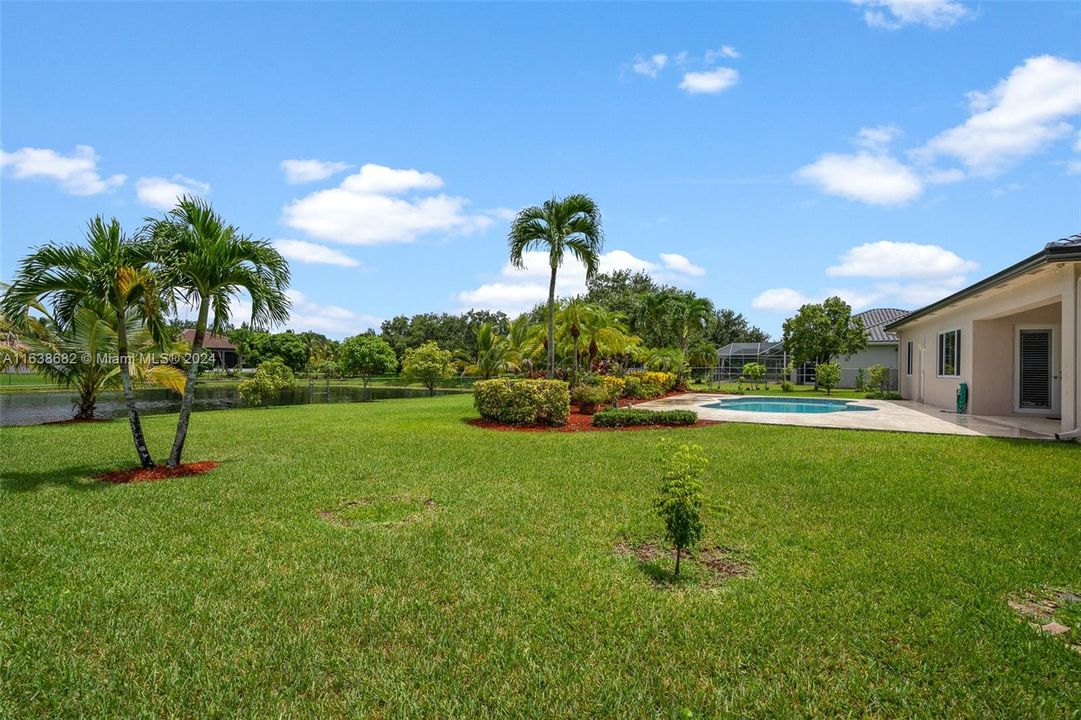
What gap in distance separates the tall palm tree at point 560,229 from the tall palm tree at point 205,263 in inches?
304

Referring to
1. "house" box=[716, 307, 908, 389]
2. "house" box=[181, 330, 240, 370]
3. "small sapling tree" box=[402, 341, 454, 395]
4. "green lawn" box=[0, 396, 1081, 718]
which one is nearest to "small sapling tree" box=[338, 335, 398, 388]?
"small sapling tree" box=[402, 341, 454, 395]

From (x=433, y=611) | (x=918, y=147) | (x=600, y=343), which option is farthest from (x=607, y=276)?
(x=433, y=611)

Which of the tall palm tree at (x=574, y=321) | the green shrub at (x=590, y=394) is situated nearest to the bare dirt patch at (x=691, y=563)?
the green shrub at (x=590, y=394)

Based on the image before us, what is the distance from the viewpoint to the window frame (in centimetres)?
1630

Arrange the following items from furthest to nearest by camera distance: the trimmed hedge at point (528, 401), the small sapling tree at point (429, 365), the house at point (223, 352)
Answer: the house at point (223, 352), the small sapling tree at point (429, 365), the trimmed hedge at point (528, 401)

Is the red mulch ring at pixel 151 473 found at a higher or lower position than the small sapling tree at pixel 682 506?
lower

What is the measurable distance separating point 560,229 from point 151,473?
34.7ft

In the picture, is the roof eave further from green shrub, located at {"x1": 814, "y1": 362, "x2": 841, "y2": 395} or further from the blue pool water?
green shrub, located at {"x1": 814, "y1": 362, "x2": 841, "y2": 395}

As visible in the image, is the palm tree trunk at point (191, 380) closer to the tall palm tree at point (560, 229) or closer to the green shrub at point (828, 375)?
the tall palm tree at point (560, 229)

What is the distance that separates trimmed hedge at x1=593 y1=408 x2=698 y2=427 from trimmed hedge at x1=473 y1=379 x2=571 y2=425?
38.3 inches

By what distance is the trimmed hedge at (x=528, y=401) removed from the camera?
13.2m

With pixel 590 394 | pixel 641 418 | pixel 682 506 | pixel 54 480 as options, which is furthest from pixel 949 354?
pixel 54 480

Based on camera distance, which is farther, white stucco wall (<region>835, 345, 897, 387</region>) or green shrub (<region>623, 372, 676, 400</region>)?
white stucco wall (<region>835, 345, 897, 387</region>)

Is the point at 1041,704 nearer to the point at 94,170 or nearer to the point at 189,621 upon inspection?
the point at 189,621
